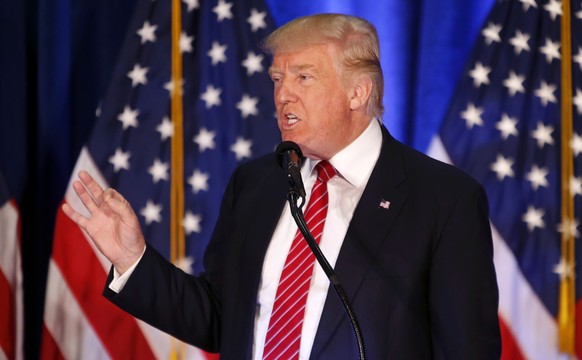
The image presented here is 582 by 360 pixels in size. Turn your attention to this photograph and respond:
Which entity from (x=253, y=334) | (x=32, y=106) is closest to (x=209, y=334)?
(x=253, y=334)

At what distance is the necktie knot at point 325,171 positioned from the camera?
1912 mm

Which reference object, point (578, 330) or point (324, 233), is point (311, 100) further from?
point (578, 330)

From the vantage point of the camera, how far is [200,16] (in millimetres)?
3174

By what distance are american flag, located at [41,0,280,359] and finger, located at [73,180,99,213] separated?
1.33 metres

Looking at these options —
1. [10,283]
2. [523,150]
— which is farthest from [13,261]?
[523,150]

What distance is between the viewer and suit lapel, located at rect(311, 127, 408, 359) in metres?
1.72

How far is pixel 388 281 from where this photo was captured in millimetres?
1734

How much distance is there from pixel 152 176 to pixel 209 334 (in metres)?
1.28

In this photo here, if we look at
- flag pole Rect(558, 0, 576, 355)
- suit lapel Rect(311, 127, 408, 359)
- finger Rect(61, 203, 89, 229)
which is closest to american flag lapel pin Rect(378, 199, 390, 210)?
suit lapel Rect(311, 127, 408, 359)

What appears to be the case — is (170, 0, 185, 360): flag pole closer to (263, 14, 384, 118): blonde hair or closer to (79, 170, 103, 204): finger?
(263, 14, 384, 118): blonde hair

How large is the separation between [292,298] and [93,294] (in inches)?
58.5

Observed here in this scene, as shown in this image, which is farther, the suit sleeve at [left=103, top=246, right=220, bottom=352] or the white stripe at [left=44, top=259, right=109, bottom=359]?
the white stripe at [left=44, top=259, right=109, bottom=359]

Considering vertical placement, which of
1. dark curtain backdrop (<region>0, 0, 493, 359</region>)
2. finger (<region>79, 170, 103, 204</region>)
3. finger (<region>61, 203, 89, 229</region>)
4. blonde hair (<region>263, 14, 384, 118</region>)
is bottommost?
finger (<region>61, 203, 89, 229</region>)

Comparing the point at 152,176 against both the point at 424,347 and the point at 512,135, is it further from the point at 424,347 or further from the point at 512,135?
the point at 424,347
